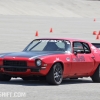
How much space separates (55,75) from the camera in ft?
44.1

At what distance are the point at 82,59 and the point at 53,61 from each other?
1257 mm

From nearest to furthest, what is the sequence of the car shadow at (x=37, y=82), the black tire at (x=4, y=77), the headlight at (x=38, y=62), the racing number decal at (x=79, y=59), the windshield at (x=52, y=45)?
the headlight at (x=38, y=62) < the car shadow at (x=37, y=82) < the black tire at (x=4, y=77) < the racing number decal at (x=79, y=59) < the windshield at (x=52, y=45)

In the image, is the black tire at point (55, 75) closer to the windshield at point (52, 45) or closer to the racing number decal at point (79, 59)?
the racing number decal at point (79, 59)

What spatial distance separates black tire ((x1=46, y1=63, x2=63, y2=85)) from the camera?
13.3 m

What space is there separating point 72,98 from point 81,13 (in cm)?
7498

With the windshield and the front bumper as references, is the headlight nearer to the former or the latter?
the front bumper

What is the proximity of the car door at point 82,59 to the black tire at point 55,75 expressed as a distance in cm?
55

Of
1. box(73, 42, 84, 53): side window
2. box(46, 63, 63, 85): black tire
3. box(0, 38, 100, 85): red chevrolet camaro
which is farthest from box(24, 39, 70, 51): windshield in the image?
box(46, 63, 63, 85): black tire

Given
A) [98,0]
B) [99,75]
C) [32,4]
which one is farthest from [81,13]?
[99,75]

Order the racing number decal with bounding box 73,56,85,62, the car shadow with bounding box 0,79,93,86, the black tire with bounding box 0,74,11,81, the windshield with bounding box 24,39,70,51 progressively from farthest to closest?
the windshield with bounding box 24,39,70,51 → the racing number decal with bounding box 73,56,85,62 → the black tire with bounding box 0,74,11,81 → the car shadow with bounding box 0,79,93,86

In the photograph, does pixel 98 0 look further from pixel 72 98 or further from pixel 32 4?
pixel 72 98

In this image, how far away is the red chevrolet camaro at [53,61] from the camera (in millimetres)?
13234

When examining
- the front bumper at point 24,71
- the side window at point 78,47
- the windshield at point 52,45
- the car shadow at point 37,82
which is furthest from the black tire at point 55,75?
the side window at point 78,47

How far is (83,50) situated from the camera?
14.7 metres
